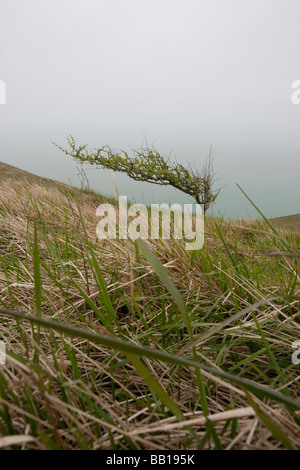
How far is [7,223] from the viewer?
2445mm

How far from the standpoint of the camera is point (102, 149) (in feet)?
32.3

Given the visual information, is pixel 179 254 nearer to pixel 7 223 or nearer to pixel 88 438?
pixel 88 438

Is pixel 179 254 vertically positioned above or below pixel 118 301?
above

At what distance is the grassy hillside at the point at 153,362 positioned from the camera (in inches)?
22.1

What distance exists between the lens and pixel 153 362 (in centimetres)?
91

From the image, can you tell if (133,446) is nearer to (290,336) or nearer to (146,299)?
(290,336)

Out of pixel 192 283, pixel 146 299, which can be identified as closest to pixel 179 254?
pixel 192 283

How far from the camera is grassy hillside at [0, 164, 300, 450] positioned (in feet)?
1.85
